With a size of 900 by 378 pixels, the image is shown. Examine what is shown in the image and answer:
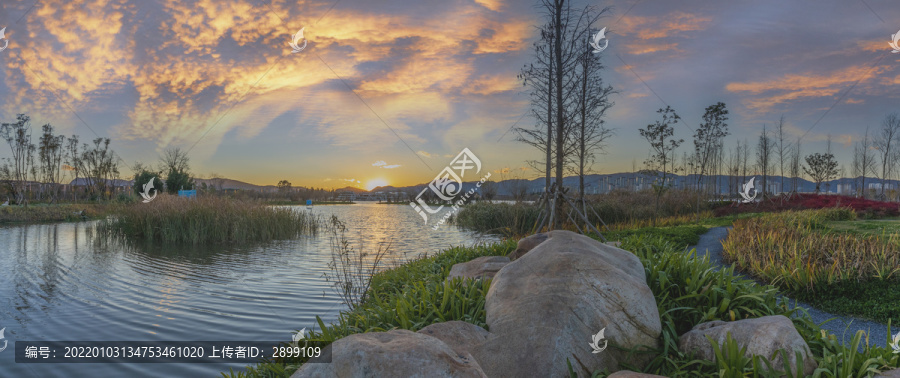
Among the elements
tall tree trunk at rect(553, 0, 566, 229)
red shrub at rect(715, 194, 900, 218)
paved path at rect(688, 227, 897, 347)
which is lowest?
paved path at rect(688, 227, 897, 347)

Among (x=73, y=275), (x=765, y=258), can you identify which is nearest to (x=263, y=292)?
(x=73, y=275)

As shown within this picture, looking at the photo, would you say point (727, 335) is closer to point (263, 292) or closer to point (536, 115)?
point (263, 292)

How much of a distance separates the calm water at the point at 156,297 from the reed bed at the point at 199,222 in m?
2.32

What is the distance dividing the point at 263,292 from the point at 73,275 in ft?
17.2

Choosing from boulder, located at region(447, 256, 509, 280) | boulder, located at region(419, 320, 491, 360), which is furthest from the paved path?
boulder, located at region(419, 320, 491, 360)

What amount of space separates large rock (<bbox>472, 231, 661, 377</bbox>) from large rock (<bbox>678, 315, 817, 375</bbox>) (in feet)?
0.97

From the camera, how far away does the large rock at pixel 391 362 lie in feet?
6.44

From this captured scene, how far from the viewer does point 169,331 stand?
231 inches

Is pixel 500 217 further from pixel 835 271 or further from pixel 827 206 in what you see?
pixel 827 206

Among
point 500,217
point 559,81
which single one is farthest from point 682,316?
point 500,217

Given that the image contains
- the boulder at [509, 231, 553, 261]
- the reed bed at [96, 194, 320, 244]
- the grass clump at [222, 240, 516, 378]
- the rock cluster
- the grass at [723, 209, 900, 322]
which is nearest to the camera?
the rock cluster

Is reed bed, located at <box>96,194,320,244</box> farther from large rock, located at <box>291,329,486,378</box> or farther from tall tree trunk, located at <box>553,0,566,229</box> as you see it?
large rock, located at <box>291,329,486,378</box>

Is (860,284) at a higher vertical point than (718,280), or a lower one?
lower

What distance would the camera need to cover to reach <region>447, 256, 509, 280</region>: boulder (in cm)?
516
